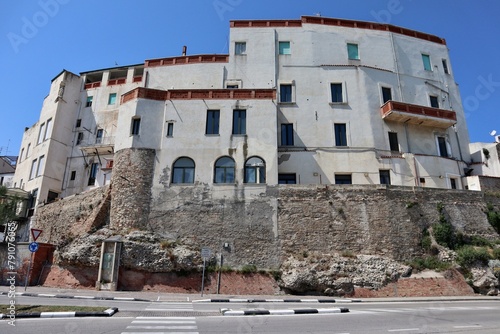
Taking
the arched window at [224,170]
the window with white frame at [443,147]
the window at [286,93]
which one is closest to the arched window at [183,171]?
the arched window at [224,170]

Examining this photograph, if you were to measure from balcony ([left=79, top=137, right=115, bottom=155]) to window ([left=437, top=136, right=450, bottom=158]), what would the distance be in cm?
3180

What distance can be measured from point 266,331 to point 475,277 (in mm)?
17507

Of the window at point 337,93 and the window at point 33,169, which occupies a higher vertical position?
the window at point 337,93

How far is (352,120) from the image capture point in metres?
29.5

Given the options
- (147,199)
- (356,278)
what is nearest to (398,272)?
(356,278)

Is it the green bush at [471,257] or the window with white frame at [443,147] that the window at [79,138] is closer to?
the window with white frame at [443,147]

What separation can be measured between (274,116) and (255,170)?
4.57 m

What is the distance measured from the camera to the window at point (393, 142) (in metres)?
29.3

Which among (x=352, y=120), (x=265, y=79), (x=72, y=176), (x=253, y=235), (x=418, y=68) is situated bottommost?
(x=253, y=235)

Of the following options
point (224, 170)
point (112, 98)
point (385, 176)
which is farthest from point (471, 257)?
point (112, 98)

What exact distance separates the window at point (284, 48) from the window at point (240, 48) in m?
3.45

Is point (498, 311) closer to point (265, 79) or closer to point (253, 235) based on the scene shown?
point (253, 235)

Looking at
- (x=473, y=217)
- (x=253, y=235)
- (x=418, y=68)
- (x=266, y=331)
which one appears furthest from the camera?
(x=418, y=68)

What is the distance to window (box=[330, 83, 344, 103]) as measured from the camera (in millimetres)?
30422
